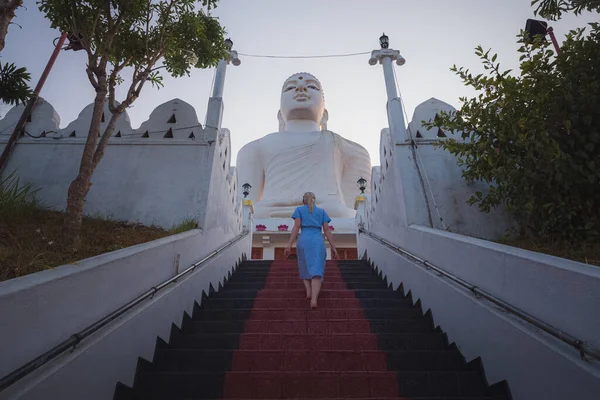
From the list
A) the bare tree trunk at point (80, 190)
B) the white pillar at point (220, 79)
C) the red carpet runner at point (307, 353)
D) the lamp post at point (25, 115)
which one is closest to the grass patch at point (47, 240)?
the bare tree trunk at point (80, 190)

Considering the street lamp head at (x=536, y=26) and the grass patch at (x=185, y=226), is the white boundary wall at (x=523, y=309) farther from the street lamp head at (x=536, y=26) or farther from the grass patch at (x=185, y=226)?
the street lamp head at (x=536, y=26)

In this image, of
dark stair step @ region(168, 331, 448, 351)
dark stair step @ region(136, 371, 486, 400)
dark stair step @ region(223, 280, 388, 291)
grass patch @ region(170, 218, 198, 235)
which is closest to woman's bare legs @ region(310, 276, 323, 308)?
dark stair step @ region(168, 331, 448, 351)

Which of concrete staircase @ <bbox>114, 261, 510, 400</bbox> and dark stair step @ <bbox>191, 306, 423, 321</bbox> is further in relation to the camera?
dark stair step @ <bbox>191, 306, 423, 321</bbox>

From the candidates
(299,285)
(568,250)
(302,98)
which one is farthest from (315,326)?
(302,98)

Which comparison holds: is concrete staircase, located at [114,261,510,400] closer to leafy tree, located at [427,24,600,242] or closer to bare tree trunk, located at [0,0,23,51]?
leafy tree, located at [427,24,600,242]

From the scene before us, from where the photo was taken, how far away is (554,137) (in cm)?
302

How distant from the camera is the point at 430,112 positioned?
19.0 feet

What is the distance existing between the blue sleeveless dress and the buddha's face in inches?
428

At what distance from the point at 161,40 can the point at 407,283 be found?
12.8 feet

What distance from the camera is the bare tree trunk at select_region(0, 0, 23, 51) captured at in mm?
2829

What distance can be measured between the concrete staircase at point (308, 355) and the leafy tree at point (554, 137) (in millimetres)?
1479

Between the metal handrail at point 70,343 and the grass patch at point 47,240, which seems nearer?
the metal handrail at point 70,343

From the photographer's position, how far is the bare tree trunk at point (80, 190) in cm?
296

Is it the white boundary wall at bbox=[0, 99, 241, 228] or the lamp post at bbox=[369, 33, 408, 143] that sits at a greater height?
the lamp post at bbox=[369, 33, 408, 143]
